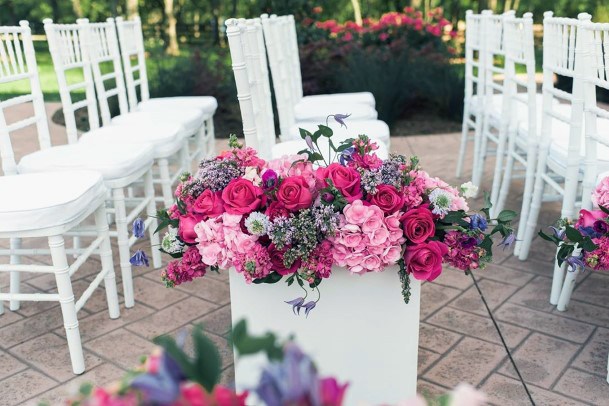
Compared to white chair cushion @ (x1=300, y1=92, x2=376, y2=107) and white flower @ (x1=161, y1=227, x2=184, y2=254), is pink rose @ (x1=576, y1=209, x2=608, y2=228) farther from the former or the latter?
white chair cushion @ (x1=300, y1=92, x2=376, y2=107)

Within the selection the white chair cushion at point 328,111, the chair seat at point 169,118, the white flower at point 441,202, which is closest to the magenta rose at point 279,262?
the white flower at point 441,202

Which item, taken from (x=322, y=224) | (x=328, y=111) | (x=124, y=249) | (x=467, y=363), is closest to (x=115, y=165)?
(x=124, y=249)

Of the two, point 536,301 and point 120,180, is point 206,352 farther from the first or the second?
point 536,301

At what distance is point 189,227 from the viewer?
6.12 ft

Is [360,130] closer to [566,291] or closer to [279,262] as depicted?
[566,291]

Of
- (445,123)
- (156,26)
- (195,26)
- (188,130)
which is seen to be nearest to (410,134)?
(445,123)

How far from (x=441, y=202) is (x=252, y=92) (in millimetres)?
1392

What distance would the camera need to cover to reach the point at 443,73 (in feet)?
22.7

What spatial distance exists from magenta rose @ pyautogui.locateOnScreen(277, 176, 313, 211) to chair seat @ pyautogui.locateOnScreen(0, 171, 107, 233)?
0.85 meters

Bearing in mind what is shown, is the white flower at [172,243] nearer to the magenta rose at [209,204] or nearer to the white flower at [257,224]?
the magenta rose at [209,204]

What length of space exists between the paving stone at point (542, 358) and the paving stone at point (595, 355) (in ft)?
0.11

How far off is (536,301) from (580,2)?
1609cm

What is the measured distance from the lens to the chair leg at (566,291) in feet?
8.72

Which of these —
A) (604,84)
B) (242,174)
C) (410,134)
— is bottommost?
(410,134)
